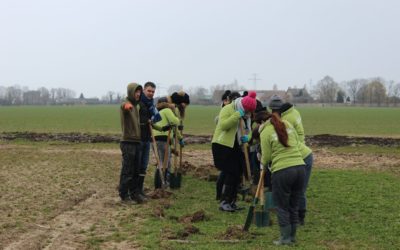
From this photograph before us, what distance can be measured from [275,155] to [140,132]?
3.72m

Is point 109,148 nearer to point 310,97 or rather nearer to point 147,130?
point 147,130

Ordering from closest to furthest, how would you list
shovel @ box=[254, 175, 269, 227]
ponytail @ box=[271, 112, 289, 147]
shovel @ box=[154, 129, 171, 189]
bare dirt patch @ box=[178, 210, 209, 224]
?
ponytail @ box=[271, 112, 289, 147]
shovel @ box=[254, 175, 269, 227]
bare dirt patch @ box=[178, 210, 209, 224]
shovel @ box=[154, 129, 171, 189]

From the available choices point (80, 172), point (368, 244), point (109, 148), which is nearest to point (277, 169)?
point (368, 244)

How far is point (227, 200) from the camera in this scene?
8633 millimetres

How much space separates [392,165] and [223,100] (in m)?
7.65

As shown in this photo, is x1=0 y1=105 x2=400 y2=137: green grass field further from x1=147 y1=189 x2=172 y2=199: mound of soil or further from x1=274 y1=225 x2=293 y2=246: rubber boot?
x1=274 y1=225 x2=293 y2=246: rubber boot

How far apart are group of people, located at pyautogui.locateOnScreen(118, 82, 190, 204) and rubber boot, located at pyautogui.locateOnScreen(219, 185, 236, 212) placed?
1.66 m

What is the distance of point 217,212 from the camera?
27.9ft

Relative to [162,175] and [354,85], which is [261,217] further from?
[354,85]

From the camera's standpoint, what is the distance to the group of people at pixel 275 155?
21.3 feet

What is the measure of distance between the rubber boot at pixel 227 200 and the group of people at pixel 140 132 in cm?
166

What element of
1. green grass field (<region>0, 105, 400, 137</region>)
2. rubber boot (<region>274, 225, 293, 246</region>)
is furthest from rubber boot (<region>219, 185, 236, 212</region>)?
green grass field (<region>0, 105, 400, 137</region>)

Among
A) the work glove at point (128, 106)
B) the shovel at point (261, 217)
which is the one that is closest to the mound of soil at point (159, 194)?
the work glove at point (128, 106)

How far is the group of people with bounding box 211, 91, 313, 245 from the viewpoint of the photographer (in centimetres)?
650
